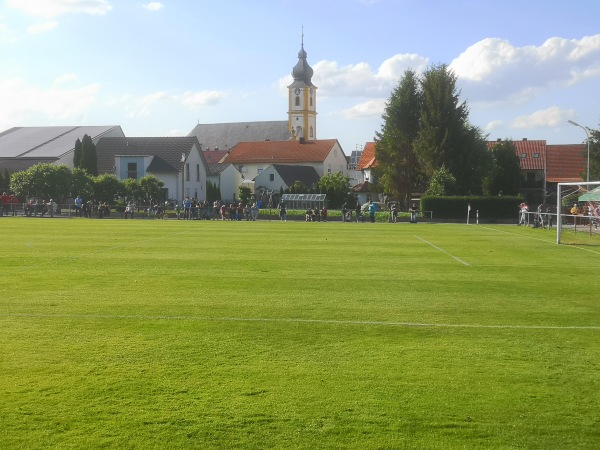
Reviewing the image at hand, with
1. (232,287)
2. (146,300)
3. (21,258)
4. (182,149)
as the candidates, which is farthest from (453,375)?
(182,149)

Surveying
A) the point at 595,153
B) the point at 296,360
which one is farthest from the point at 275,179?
the point at 296,360

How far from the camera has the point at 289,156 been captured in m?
128

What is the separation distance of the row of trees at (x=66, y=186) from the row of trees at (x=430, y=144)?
25148 mm

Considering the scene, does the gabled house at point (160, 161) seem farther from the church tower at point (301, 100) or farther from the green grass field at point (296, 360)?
the green grass field at point (296, 360)

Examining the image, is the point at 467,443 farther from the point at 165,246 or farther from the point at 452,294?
the point at 165,246

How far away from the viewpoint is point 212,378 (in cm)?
700

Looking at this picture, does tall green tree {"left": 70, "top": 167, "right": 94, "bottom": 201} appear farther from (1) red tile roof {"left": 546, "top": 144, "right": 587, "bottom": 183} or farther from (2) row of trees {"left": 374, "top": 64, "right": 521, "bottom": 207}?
(1) red tile roof {"left": 546, "top": 144, "right": 587, "bottom": 183}

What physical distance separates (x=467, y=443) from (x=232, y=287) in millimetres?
8731

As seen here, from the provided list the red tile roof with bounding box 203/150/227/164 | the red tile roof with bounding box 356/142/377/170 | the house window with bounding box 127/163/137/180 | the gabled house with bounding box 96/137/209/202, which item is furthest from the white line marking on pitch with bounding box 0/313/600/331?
the red tile roof with bounding box 203/150/227/164

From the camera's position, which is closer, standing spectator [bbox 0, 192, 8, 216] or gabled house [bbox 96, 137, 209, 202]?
standing spectator [bbox 0, 192, 8, 216]

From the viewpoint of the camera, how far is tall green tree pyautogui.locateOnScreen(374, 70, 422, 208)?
254ft

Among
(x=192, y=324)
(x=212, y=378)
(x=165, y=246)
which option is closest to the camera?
(x=212, y=378)

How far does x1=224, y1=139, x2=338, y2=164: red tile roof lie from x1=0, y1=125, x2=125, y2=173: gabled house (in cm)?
3081

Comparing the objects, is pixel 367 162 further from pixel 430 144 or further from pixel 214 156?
pixel 430 144
